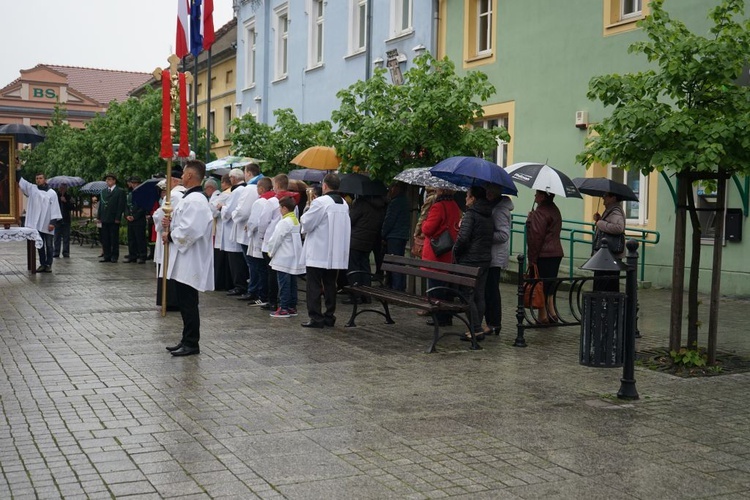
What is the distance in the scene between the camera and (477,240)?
10.5 metres

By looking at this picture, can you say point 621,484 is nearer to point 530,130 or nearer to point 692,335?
point 692,335

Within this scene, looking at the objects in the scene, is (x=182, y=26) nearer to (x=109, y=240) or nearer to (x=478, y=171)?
(x=109, y=240)

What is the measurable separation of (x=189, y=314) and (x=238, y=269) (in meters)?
5.43

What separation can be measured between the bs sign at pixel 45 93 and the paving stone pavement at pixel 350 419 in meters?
59.2

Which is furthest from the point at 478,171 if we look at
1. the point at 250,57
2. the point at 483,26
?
the point at 250,57

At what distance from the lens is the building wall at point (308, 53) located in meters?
23.0

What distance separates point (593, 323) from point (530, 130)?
36.6ft

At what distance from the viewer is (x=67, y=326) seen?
11516 millimetres

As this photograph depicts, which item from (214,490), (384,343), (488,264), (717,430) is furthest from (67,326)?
(717,430)

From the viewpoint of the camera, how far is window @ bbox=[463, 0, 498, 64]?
67.1 ft

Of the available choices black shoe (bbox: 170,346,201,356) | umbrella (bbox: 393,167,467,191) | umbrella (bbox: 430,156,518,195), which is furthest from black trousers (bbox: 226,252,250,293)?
A: black shoe (bbox: 170,346,201,356)

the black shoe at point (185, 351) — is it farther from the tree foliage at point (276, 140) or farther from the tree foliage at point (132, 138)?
the tree foliage at point (132, 138)

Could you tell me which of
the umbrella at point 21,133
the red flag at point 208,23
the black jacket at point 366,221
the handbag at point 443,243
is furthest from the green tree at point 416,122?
the red flag at point 208,23

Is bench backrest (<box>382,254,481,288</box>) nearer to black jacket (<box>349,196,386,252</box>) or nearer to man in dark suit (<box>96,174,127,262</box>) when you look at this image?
black jacket (<box>349,196,386,252</box>)
